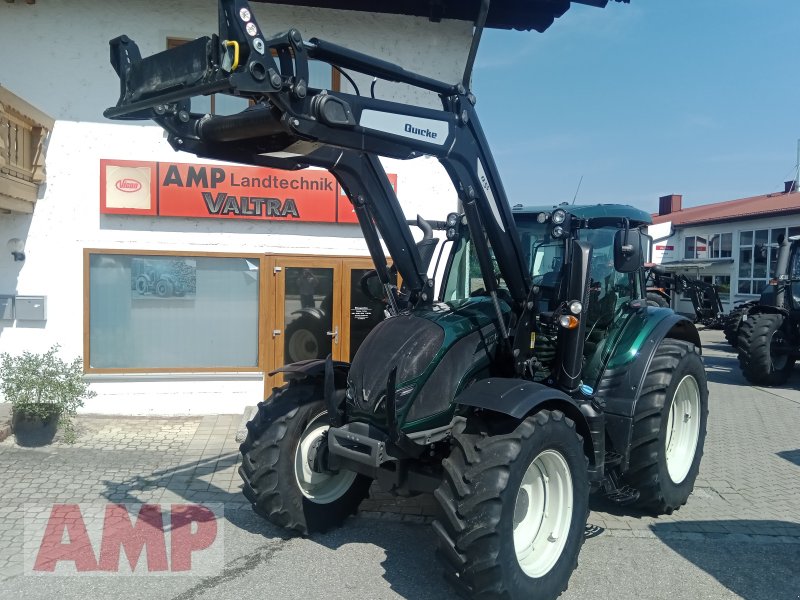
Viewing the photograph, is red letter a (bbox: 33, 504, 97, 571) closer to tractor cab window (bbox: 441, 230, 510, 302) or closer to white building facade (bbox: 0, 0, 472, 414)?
tractor cab window (bbox: 441, 230, 510, 302)

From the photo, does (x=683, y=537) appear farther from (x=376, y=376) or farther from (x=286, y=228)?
(x=286, y=228)

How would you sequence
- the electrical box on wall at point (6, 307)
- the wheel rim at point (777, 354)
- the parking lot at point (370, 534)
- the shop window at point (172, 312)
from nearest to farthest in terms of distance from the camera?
the parking lot at point (370, 534)
the electrical box on wall at point (6, 307)
the shop window at point (172, 312)
the wheel rim at point (777, 354)

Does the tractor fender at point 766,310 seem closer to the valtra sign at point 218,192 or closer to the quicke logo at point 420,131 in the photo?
the valtra sign at point 218,192

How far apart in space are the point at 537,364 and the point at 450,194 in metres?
4.73

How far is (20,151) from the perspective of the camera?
734cm

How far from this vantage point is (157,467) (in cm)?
628

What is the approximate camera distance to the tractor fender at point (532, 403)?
362 cm

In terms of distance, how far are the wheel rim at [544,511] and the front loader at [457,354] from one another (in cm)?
1

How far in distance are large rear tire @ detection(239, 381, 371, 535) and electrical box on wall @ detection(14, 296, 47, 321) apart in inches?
182

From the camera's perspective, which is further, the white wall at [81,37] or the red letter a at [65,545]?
the white wall at [81,37]

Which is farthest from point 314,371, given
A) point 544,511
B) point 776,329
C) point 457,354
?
point 776,329

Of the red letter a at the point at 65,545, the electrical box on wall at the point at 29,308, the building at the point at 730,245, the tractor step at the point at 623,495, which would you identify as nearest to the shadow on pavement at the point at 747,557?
the tractor step at the point at 623,495

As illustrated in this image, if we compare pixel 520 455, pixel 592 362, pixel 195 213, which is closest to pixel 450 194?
pixel 195 213

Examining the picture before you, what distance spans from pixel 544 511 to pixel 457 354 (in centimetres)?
106
